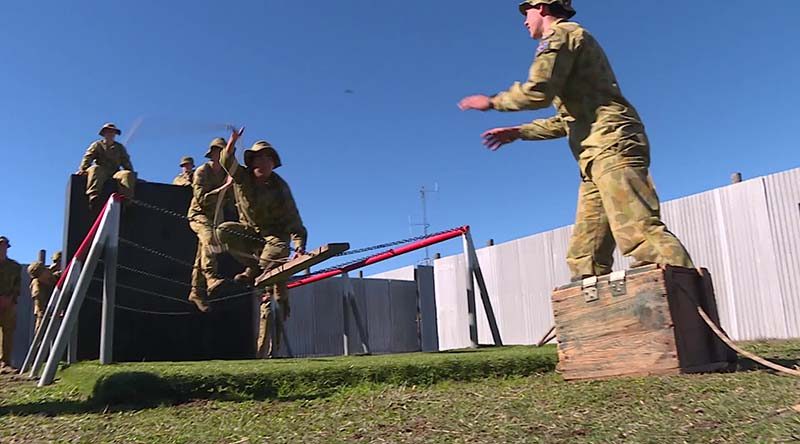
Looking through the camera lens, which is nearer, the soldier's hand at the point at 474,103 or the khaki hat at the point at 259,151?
the soldier's hand at the point at 474,103

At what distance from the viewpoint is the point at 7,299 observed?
8.74m

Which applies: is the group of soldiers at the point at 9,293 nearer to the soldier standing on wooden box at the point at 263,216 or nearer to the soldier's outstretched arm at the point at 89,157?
the soldier's outstretched arm at the point at 89,157

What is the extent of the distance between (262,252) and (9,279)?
5106 mm

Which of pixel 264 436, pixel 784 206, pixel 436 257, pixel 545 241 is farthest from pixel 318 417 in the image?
pixel 436 257

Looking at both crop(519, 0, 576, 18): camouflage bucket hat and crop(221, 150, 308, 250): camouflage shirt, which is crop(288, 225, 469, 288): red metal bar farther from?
crop(519, 0, 576, 18): camouflage bucket hat

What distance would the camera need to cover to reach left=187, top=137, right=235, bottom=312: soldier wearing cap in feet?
21.1

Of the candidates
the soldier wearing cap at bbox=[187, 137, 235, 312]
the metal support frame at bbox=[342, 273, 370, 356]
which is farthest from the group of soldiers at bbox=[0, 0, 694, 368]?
the metal support frame at bbox=[342, 273, 370, 356]

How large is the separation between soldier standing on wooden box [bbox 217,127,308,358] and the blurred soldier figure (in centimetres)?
467

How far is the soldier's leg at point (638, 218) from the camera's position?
2.90m

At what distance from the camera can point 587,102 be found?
3.17m

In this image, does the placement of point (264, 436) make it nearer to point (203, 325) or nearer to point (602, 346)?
point (602, 346)

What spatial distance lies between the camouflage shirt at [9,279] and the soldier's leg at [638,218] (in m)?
8.65

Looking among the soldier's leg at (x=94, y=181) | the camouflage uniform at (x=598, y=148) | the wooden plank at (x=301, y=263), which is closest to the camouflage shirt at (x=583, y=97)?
the camouflage uniform at (x=598, y=148)

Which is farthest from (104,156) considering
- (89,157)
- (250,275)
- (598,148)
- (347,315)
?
(598,148)
